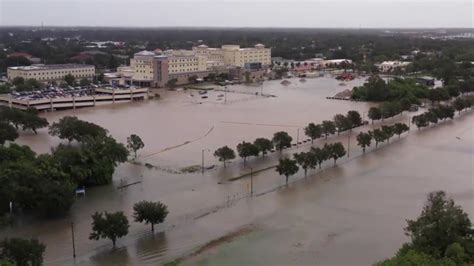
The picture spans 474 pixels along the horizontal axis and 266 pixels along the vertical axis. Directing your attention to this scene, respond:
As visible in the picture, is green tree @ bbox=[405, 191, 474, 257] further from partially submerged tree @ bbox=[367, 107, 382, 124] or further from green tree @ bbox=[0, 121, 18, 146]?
partially submerged tree @ bbox=[367, 107, 382, 124]

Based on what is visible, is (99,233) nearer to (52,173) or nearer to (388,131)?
(52,173)

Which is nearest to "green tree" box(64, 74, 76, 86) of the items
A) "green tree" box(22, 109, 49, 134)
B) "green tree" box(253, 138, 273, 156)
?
"green tree" box(22, 109, 49, 134)

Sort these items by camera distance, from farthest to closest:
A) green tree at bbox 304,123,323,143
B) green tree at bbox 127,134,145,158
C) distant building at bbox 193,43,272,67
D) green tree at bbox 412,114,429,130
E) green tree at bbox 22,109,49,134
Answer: distant building at bbox 193,43,272,67, green tree at bbox 412,114,429,130, green tree at bbox 22,109,49,134, green tree at bbox 304,123,323,143, green tree at bbox 127,134,145,158

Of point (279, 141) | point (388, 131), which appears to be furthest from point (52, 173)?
point (388, 131)

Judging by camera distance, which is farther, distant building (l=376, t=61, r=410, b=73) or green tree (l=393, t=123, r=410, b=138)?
distant building (l=376, t=61, r=410, b=73)

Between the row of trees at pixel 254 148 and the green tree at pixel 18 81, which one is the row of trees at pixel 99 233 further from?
the green tree at pixel 18 81

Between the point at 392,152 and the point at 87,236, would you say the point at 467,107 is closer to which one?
the point at 392,152
